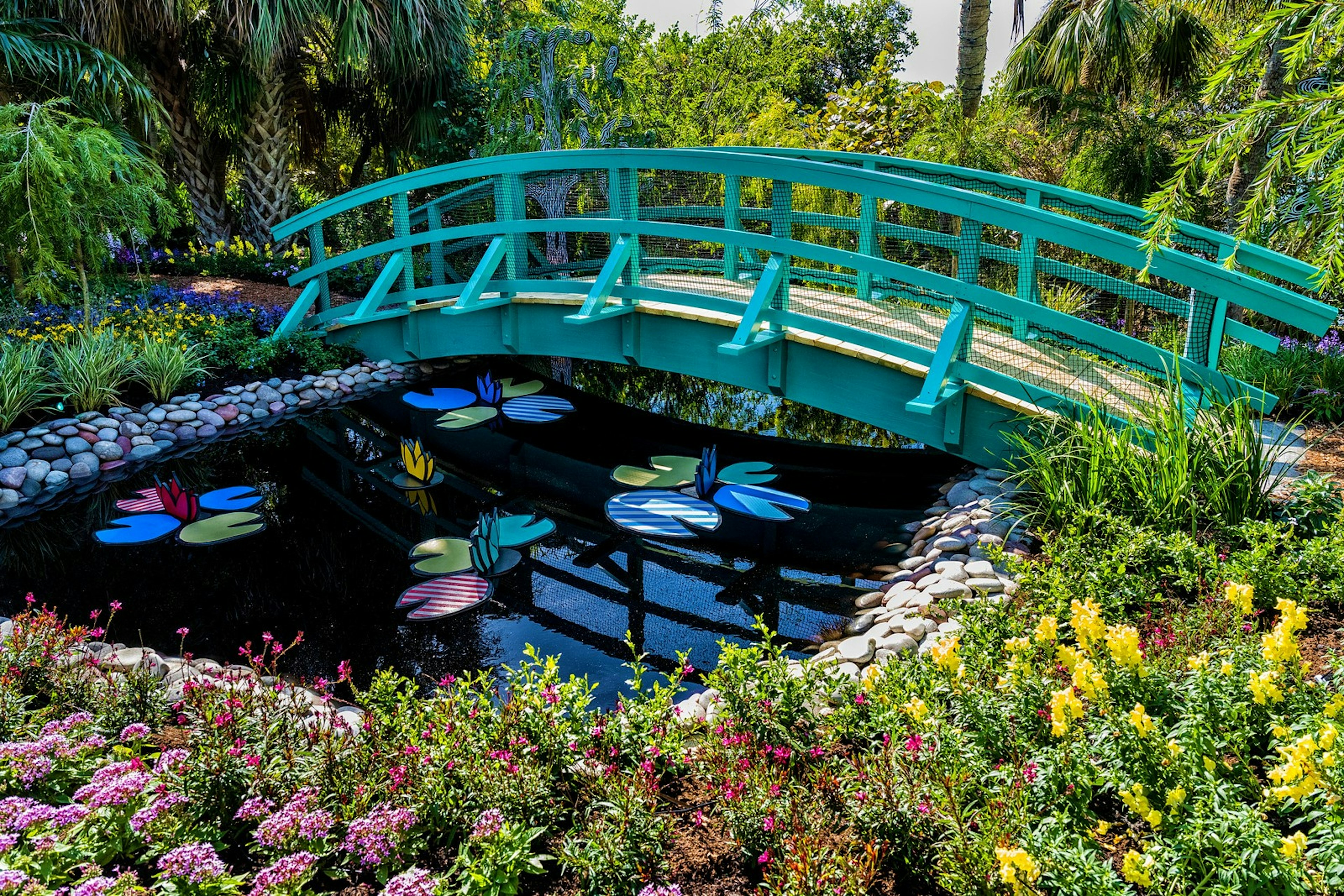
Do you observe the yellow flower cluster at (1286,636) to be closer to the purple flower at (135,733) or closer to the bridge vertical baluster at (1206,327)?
the bridge vertical baluster at (1206,327)

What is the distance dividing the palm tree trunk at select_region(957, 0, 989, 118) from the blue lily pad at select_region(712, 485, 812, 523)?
5.94m

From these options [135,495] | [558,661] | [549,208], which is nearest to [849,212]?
[549,208]

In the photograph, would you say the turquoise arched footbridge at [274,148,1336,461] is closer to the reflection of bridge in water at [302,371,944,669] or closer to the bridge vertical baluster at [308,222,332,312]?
the bridge vertical baluster at [308,222,332,312]

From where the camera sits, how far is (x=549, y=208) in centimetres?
941

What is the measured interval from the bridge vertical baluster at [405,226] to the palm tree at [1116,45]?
21.2 feet

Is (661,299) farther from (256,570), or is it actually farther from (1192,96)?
(1192,96)

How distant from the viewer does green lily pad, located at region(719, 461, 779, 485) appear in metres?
7.07

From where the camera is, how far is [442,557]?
590 centimetres

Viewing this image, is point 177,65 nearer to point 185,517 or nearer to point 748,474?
point 185,517

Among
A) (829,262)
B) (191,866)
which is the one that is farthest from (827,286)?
(191,866)

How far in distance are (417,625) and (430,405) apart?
4.18m

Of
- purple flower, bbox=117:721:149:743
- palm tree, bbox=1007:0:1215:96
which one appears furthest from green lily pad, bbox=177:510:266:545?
palm tree, bbox=1007:0:1215:96

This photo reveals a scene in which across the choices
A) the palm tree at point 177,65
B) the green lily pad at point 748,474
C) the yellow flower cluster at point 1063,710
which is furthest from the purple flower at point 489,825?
the palm tree at point 177,65

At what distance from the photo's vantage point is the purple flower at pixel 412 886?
253 cm
